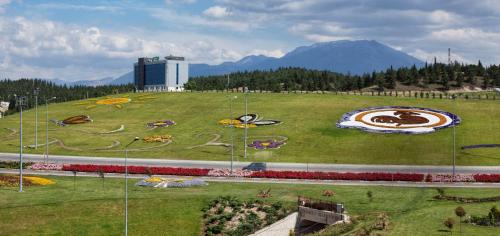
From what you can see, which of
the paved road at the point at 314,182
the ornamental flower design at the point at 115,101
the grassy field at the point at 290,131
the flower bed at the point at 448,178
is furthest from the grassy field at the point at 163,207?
the ornamental flower design at the point at 115,101

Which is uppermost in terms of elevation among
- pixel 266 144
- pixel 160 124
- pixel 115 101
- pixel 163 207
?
pixel 115 101

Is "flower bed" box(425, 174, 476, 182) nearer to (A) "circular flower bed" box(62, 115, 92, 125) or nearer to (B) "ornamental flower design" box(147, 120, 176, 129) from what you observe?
(B) "ornamental flower design" box(147, 120, 176, 129)

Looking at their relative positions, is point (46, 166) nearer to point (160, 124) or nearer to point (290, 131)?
point (160, 124)

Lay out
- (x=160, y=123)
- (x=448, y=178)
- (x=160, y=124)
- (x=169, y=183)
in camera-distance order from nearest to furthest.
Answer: (x=169, y=183), (x=448, y=178), (x=160, y=124), (x=160, y=123)

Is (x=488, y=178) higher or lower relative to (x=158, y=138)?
Result: lower

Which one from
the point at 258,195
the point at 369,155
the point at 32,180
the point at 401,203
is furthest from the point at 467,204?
the point at 32,180

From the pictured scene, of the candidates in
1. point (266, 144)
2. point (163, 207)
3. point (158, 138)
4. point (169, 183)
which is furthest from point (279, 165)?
point (163, 207)

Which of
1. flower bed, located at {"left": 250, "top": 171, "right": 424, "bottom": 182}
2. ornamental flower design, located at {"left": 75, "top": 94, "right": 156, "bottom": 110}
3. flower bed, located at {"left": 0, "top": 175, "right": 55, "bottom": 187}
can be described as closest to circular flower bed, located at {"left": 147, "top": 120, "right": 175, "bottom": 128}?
ornamental flower design, located at {"left": 75, "top": 94, "right": 156, "bottom": 110}

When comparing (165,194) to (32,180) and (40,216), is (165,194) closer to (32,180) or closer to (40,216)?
(40,216)
